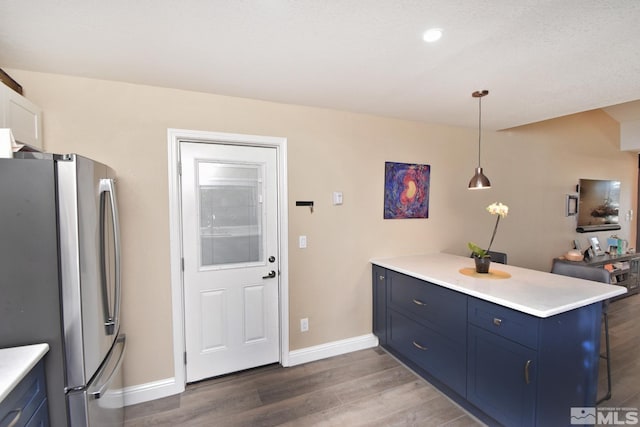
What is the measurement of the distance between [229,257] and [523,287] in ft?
7.35

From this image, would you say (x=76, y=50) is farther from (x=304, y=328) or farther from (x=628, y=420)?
(x=628, y=420)

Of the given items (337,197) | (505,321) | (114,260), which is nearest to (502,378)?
(505,321)

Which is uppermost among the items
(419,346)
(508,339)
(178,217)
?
(178,217)

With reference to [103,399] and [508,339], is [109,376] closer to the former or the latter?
[103,399]

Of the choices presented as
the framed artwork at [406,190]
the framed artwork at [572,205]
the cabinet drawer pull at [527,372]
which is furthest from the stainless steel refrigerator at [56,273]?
the framed artwork at [572,205]

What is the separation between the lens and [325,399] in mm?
2189

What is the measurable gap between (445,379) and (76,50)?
10.7ft

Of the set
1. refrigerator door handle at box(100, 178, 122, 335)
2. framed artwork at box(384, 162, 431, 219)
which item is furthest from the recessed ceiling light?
refrigerator door handle at box(100, 178, 122, 335)

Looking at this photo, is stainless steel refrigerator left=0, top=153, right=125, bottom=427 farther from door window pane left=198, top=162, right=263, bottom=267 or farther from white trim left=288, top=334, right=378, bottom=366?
white trim left=288, top=334, right=378, bottom=366

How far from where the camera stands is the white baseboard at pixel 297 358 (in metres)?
2.15

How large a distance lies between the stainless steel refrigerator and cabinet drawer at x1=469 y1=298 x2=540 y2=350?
2.26 m

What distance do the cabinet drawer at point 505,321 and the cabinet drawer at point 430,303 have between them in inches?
3.6

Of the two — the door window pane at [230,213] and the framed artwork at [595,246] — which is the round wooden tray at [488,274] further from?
the framed artwork at [595,246]

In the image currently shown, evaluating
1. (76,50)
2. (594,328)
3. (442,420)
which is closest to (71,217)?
(76,50)
